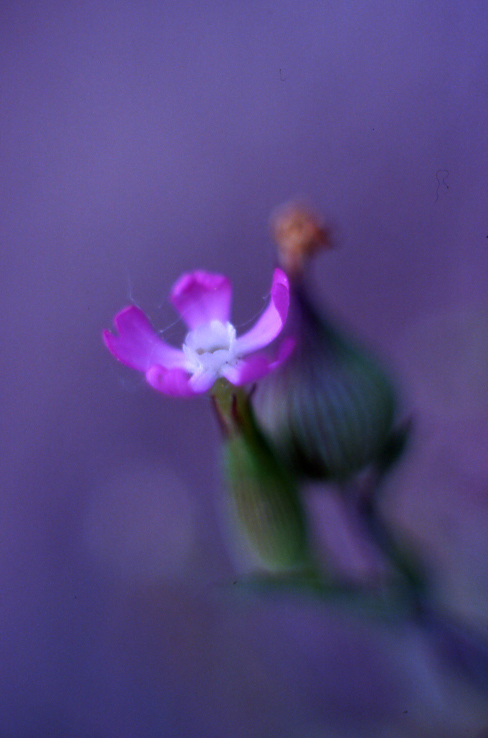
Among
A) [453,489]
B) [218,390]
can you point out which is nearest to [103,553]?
[453,489]

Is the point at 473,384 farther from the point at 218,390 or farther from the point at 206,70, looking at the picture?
the point at 206,70

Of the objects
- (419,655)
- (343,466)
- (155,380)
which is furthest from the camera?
(419,655)

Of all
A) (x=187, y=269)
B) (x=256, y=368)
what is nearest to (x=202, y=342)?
(x=256, y=368)

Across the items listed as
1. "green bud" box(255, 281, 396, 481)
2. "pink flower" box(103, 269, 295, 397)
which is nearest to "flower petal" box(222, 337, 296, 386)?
"pink flower" box(103, 269, 295, 397)

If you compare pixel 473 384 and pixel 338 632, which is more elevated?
pixel 473 384

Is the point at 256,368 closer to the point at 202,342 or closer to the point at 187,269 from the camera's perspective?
the point at 202,342

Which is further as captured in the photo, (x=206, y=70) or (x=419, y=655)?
(x=206, y=70)

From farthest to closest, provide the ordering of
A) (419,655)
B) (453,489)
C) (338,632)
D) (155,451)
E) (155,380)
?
(155,451)
(338,632)
(453,489)
(419,655)
(155,380)

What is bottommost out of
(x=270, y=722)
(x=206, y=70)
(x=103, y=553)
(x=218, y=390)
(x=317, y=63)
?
(x=270, y=722)
